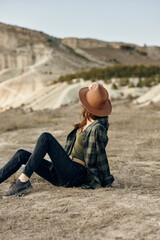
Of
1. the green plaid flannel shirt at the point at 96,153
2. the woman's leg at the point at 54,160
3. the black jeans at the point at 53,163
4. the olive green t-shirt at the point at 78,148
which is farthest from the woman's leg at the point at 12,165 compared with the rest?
the green plaid flannel shirt at the point at 96,153

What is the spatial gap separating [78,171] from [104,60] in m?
55.8

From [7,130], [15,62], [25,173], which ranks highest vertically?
[15,62]

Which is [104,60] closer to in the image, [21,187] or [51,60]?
[51,60]

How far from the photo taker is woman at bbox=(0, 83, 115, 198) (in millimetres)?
3965

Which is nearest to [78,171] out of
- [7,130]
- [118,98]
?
[7,130]

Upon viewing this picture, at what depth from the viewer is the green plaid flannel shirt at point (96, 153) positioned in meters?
3.94

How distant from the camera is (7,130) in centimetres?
1239

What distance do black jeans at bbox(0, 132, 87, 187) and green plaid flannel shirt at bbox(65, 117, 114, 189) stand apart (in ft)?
0.46

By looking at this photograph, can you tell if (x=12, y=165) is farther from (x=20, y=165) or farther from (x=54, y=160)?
(x=54, y=160)

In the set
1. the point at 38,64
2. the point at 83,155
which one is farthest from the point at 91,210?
the point at 38,64

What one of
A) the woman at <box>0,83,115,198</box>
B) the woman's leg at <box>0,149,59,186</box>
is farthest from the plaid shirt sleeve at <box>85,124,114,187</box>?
the woman's leg at <box>0,149,59,186</box>

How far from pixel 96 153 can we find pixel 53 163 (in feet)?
1.86

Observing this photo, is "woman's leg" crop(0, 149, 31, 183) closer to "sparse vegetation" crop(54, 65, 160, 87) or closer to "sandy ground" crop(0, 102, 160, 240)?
"sandy ground" crop(0, 102, 160, 240)

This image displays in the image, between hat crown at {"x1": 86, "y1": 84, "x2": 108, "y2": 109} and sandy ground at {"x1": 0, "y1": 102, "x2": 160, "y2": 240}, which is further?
hat crown at {"x1": 86, "y1": 84, "x2": 108, "y2": 109}
